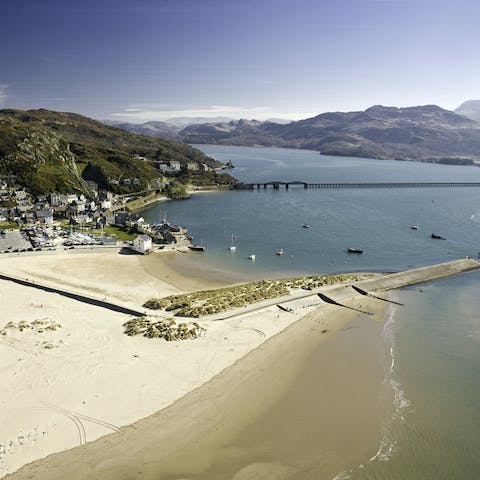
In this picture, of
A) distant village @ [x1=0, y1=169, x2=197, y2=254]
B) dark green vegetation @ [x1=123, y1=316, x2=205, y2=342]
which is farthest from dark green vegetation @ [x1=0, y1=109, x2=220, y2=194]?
dark green vegetation @ [x1=123, y1=316, x2=205, y2=342]

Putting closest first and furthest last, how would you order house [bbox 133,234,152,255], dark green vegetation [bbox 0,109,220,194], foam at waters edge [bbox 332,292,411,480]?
foam at waters edge [bbox 332,292,411,480] → house [bbox 133,234,152,255] → dark green vegetation [bbox 0,109,220,194]

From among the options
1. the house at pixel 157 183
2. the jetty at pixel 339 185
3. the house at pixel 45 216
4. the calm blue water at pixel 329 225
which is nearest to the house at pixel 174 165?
the jetty at pixel 339 185

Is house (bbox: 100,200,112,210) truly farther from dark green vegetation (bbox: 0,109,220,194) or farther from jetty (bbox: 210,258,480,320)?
jetty (bbox: 210,258,480,320)

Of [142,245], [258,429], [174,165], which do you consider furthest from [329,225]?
[174,165]

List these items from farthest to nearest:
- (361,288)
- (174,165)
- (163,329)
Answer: (174,165), (361,288), (163,329)

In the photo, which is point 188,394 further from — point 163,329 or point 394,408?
point 394,408
